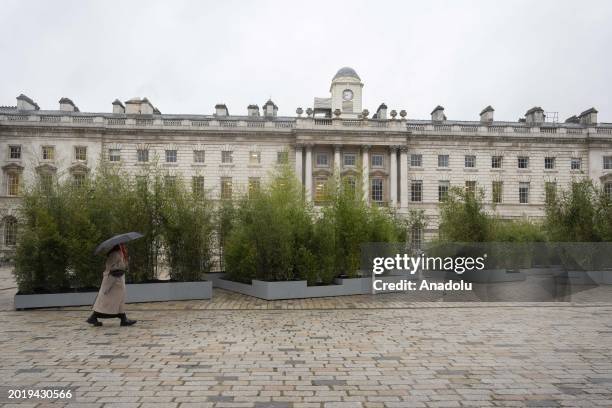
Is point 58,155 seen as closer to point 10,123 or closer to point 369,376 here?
point 10,123

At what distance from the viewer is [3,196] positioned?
4053 centimetres

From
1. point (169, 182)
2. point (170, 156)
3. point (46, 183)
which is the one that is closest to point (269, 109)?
point (170, 156)

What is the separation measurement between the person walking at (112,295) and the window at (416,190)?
35194mm

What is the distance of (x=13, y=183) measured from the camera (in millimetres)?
41031

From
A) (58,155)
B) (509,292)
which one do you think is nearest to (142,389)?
(509,292)

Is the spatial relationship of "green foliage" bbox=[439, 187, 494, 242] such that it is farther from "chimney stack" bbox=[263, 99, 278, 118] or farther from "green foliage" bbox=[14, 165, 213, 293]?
"chimney stack" bbox=[263, 99, 278, 118]

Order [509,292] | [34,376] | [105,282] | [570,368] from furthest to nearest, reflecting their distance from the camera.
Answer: [509,292], [105,282], [570,368], [34,376]

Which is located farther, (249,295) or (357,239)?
(357,239)

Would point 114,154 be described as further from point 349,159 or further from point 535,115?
point 535,115

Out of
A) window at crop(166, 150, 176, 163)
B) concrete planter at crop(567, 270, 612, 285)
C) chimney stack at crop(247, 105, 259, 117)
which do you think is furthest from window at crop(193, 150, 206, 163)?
concrete planter at crop(567, 270, 612, 285)

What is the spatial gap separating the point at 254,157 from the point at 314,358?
35.9 metres

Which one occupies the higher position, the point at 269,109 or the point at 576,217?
the point at 269,109

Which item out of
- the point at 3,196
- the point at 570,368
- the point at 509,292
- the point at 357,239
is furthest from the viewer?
the point at 3,196

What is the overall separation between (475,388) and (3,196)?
43.2 metres
